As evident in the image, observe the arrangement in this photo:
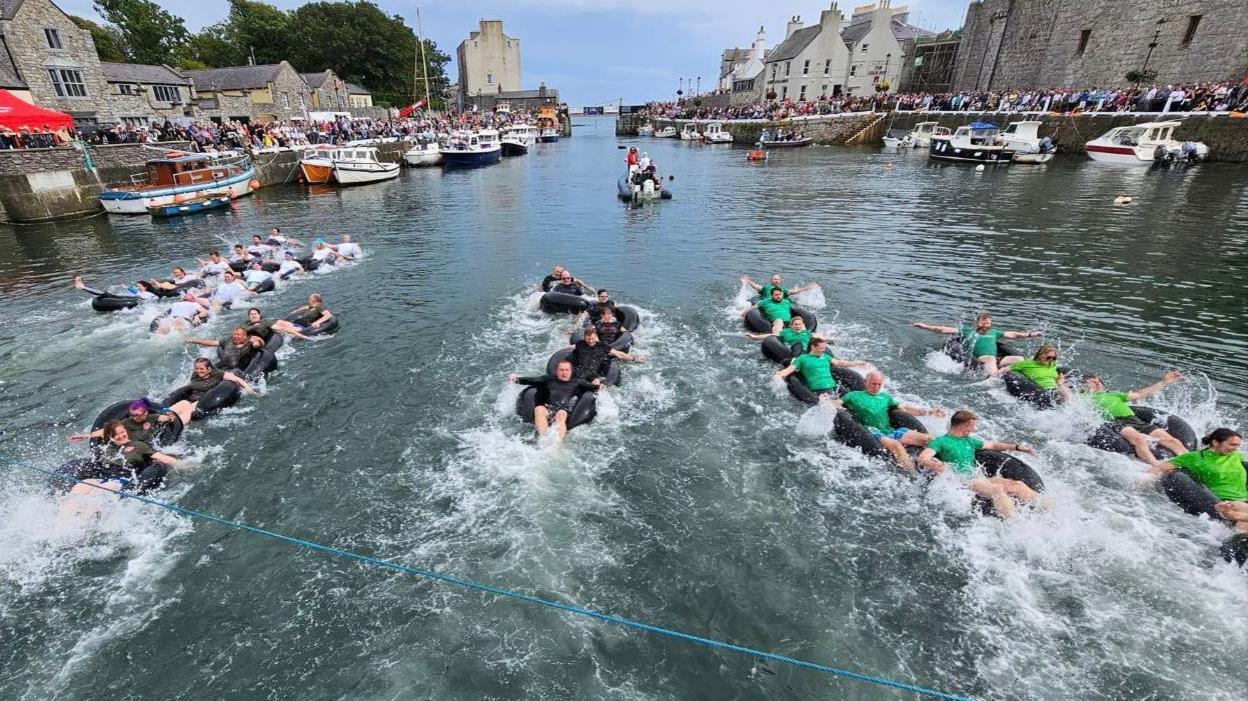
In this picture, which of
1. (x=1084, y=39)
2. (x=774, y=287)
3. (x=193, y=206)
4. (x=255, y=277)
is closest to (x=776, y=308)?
(x=774, y=287)

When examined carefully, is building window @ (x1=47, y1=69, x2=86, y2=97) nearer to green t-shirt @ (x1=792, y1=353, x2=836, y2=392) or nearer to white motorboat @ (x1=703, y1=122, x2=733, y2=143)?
green t-shirt @ (x1=792, y1=353, x2=836, y2=392)

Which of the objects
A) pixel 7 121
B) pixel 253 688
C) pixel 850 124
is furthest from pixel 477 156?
pixel 253 688

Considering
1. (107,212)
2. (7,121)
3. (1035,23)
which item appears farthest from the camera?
(1035,23)

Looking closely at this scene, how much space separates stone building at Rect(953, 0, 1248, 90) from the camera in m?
36.8

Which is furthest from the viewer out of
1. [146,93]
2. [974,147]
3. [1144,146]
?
[146,93]

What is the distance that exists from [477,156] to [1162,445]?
2011 inches

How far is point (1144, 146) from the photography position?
34.9 meters

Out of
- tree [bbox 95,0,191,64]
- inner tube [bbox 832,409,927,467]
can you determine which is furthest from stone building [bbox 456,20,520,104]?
inner tube [bbox 832,409,927,467]

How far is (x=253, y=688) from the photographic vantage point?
5324 mm

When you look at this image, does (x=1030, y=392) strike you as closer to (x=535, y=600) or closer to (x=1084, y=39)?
(x=535, y=600)

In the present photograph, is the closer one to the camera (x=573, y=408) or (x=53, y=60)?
(x=573, y=408)

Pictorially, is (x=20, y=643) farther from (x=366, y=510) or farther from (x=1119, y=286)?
(x=1119, y=286)

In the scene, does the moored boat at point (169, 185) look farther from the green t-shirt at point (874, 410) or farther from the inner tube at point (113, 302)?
the green t-shirt at point (874, 410)

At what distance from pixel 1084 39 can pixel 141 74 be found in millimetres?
75569
